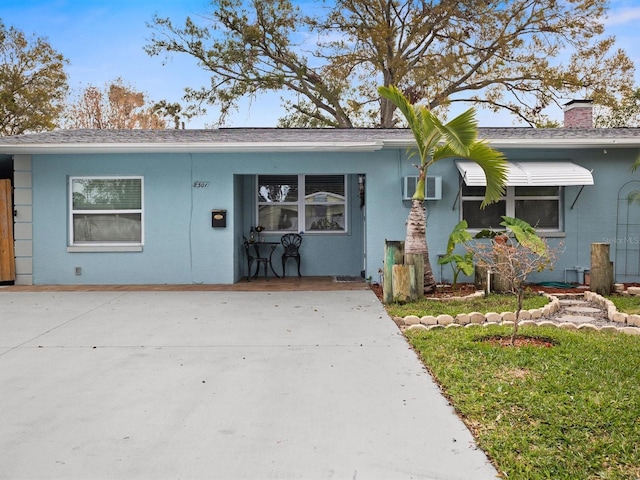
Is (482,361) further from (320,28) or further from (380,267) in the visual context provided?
(320,28)

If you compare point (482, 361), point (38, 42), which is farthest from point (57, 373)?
point (38, 42)

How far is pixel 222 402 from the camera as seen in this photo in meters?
4.14

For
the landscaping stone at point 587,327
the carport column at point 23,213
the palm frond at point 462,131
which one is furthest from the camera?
the carport column at point 23,213

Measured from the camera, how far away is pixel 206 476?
300 centimetres

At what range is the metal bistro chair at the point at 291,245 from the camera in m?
11.9

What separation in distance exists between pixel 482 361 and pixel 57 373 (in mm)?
3925

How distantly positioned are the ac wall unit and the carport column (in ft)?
24.1

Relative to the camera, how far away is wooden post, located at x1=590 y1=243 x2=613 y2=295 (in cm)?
905

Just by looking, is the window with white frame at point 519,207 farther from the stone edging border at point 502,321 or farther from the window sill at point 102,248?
the window sill at point 102,248

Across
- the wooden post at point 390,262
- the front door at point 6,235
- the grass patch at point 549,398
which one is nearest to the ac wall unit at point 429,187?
the wooden post at point 390,262

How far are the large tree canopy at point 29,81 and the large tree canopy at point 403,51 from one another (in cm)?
658

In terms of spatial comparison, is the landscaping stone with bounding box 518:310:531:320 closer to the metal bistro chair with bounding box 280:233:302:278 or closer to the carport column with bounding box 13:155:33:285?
the metal bistro chair with bounding box 280:233:302:278

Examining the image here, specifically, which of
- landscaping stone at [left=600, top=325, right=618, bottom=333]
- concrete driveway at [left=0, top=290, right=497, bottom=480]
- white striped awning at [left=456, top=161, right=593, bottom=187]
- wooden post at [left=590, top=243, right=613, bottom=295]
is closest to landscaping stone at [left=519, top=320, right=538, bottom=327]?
landscaping stone at [left=600, top=325, right=618, bottom=333]

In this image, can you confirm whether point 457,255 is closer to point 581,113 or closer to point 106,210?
point 106,210
